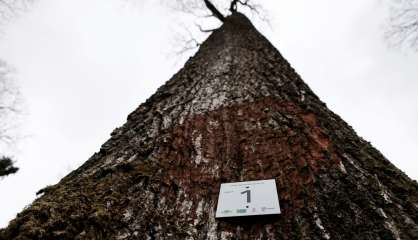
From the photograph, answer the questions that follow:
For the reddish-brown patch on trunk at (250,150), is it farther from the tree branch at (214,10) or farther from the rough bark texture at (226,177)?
the tree branch at (214,10)

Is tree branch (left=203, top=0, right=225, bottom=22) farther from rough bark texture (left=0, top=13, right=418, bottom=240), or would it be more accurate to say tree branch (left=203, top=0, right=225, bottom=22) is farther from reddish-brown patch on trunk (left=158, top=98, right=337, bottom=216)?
reddish-brown patch on trunk (left=158, top=98, right=337, bottom=216)

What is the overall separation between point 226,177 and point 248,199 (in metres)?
0.19

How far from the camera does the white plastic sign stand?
0.97 meters

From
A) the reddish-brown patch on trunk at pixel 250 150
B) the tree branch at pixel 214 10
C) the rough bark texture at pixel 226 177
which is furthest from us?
the tree branch at pixel 214 10

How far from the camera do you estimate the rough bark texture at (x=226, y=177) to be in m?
0.95

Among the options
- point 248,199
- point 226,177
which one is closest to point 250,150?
point 226,177

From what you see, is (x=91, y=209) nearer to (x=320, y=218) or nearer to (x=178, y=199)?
(x=178, y=199)

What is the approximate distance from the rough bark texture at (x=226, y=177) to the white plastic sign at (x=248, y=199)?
32 mm

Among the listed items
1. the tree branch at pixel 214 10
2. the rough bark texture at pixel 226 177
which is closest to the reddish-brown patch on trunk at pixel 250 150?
the rough bark texture at pixel 226 177

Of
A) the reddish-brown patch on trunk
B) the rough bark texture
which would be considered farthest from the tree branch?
the reddish-brown patch on trunk

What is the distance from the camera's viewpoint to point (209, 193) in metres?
1.12

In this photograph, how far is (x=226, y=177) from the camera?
1.18m

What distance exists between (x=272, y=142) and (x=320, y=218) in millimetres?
453

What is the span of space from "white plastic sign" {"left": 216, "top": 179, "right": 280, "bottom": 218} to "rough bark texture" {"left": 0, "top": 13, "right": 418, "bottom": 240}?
3cm
